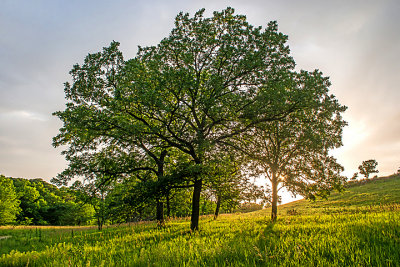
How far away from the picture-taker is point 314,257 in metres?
3.88

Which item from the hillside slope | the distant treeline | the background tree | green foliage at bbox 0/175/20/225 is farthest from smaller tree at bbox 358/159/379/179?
green foliage at bbox 0/175/20/225

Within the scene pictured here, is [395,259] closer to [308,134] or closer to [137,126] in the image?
[308,134]

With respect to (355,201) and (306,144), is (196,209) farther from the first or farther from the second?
(355,201)

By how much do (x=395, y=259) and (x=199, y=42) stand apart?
13.2m

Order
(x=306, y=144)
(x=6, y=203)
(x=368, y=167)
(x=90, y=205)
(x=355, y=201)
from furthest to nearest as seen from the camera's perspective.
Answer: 1. (x=368, y=167)
2. (x=90, y=205)
3. (x=6, y=203)
4. (x=355, y=201)
5. (x=306, y=144)

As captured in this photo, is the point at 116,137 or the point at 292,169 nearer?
the point at 116,137

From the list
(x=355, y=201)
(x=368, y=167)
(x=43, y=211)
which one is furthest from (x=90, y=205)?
(x=368, y=167)

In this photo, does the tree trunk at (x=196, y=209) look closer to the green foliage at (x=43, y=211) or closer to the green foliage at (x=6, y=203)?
the green foliage at (x=6, y=203)

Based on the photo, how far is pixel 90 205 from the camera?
61125 millimetres

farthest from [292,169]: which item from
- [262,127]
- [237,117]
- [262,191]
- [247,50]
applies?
[247,50]

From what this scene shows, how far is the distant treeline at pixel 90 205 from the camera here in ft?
36.6

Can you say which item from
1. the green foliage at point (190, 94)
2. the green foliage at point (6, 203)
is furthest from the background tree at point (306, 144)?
the green foliage at point (6, 203)

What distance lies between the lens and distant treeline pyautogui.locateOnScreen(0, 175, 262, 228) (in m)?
11.1

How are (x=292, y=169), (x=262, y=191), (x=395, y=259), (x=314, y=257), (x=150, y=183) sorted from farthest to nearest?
(x=292, y=169)
(x=262, y=191)
(x=150, y=183)
(x=314, y=257)
(x=395, y=259)
